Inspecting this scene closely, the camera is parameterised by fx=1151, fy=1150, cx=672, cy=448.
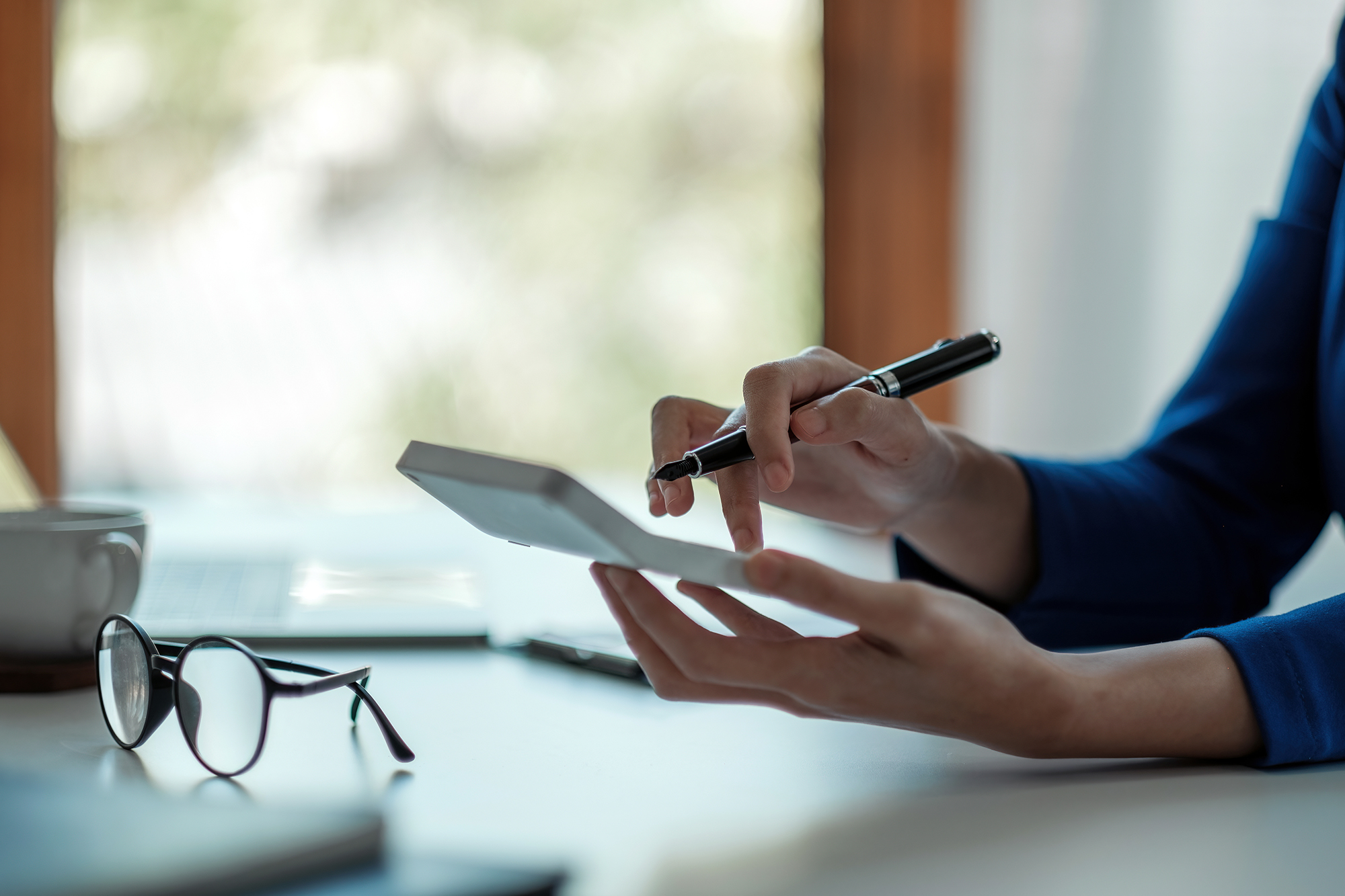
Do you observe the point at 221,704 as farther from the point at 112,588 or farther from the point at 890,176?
the point at 890,176

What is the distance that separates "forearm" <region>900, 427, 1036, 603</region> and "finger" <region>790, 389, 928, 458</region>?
0.08 m

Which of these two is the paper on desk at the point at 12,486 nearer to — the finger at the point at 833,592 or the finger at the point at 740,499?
the finger at the point at 740,499

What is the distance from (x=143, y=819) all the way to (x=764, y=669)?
0.23 m

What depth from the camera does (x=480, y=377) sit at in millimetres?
2557

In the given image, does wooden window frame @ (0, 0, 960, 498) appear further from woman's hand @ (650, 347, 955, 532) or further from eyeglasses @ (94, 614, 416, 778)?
eyeglasses @ (94, 614, 416, 778)

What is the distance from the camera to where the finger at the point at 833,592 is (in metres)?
0.45

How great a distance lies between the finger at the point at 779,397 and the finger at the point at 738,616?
88 millimetres

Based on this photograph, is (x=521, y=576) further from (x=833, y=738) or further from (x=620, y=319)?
(x=620, y=319)

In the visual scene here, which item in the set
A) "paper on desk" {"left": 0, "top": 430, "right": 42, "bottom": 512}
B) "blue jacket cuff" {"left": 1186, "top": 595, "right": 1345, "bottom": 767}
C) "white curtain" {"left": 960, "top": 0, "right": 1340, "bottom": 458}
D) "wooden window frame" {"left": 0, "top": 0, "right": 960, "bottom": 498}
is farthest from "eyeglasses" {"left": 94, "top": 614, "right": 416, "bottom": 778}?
"wooden window frame" {"left": 0, "top": 0, "right": 960, "bottom": 498}

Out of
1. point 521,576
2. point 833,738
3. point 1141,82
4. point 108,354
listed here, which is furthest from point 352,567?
point 108,354

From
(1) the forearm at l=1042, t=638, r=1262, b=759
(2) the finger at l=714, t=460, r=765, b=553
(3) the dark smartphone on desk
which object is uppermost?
(2) the finger at l=714, t=460, r=765, b=553

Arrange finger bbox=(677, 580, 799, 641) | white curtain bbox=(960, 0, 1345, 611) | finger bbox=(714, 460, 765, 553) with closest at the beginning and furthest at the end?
finger bbox=(677, 580, 799, 641), finger bbox=(714, 460, 765, 553), white curtain bbox=(960, 0, 1345, 611)

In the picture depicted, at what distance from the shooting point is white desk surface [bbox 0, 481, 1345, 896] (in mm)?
418

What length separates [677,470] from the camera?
0.64 m
